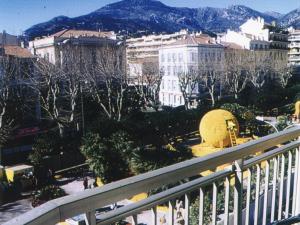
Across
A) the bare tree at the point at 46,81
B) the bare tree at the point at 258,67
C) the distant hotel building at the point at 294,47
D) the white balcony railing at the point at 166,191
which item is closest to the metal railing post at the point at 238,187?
the white balcony railing at the point at 166,191

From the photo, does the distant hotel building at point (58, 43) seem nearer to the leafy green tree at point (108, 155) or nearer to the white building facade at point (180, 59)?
the white building facade at point (180, 59)

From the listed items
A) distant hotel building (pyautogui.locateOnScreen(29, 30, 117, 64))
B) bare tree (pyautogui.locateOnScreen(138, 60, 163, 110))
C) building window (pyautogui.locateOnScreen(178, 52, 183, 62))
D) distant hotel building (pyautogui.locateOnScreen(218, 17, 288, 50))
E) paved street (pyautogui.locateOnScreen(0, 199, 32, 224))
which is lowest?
paved street (pyautogui.locateOnScreen(0, 199, 32, 224))

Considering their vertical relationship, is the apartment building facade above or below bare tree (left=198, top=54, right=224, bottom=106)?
above

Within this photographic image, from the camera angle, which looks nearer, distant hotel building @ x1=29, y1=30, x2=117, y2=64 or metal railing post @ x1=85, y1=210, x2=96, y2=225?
metal railing post @ x1=85, y1=210, x2=96, y2=225

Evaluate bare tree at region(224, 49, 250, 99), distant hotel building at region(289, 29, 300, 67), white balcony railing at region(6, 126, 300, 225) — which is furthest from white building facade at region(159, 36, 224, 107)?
white balcony railing at region(6, 126, 300, 225)

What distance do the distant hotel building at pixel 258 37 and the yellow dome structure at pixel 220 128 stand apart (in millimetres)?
47502

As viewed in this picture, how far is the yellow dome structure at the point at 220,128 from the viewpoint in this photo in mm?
25984

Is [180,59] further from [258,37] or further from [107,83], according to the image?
[258,37]

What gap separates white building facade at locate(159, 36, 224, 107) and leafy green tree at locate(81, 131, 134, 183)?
32.9m

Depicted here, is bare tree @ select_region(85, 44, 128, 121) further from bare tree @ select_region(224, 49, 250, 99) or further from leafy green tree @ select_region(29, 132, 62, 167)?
bare tree @ select_region(224, 49, 250, 99)

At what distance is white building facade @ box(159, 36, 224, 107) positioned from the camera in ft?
189

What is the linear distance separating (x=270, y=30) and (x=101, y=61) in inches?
2169

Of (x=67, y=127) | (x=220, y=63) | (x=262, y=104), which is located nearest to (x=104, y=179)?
(x=67, y=127)

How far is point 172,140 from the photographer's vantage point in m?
30.5
